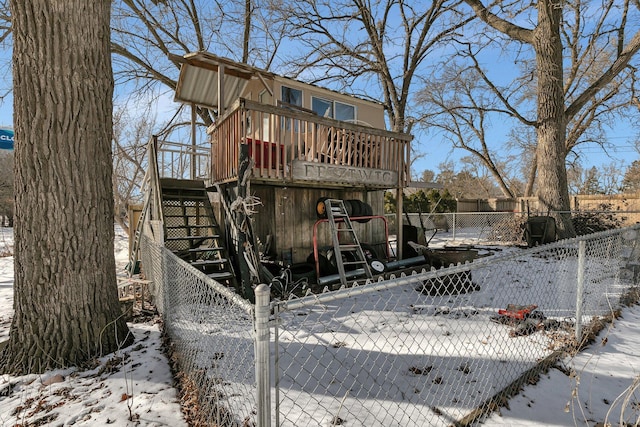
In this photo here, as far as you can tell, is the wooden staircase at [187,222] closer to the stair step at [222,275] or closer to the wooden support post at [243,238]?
the stair step at [222,275]

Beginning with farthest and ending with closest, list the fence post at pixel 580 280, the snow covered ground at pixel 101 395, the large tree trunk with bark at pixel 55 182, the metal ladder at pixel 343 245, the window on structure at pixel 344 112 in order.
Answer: the window on structure at pixel 344 112, the metal ladder at pixel 343 245, the fence post at pixel 580 280, the large tree trunk with bark at pixel 55 182, the snow covered ground at pixel 101 395

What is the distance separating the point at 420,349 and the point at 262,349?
8.11ft

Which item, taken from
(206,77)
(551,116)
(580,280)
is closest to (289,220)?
(206,77)

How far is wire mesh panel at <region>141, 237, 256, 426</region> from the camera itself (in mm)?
2264

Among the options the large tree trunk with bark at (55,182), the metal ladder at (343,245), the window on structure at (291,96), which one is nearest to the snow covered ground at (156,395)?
the large tree trunk with bark at (55,182)

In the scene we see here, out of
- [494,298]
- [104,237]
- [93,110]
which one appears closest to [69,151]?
[93,110]

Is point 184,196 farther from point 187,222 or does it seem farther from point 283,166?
point 283,166

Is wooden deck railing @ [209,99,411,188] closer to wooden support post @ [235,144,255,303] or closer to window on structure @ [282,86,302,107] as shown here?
wooden support post @ [235,144,255,303]

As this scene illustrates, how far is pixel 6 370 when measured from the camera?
281 cm

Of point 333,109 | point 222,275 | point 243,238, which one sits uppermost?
point 333,109

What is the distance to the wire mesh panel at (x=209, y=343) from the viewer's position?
2.26 m

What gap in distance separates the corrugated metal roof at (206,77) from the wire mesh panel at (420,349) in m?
5.00

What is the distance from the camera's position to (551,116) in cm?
998

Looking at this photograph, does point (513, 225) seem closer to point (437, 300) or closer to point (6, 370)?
point (437, 300)
